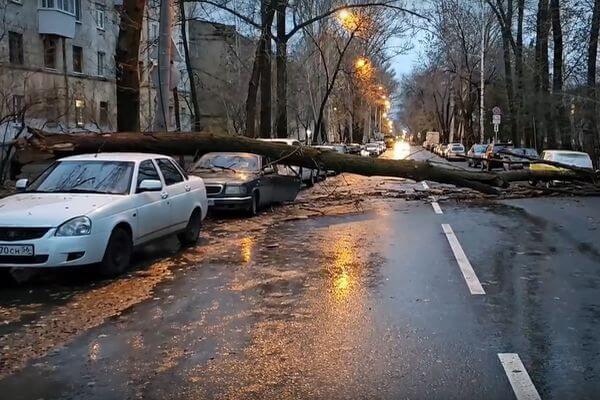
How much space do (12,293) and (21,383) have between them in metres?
3.36

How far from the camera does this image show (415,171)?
58.4ft

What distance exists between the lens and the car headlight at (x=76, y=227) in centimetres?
829

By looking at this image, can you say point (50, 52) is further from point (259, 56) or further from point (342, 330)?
point (342, 330)

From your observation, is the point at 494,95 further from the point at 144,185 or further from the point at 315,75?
the point at 144,185

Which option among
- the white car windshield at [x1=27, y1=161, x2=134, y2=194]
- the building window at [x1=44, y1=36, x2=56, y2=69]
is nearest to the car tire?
the white car windshield at [x1=27, y1=161, x2=134, y2=194]

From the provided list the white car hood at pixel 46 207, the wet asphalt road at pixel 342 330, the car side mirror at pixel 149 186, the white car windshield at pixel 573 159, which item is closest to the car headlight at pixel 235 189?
the wet asphalt road at pixel 342 330

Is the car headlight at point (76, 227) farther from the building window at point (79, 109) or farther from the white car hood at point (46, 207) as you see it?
the building window at point (79, 109)

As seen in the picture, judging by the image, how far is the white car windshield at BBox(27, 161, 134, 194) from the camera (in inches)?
381

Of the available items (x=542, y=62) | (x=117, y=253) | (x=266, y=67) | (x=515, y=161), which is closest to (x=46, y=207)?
(x=117, y=253)

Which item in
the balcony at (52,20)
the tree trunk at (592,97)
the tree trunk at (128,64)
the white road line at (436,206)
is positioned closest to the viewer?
the tree trunk at (128,64)

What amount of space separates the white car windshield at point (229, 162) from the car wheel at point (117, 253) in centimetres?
743

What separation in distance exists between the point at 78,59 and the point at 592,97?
2975 centimetres

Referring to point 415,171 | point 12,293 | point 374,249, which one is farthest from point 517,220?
point 12,293

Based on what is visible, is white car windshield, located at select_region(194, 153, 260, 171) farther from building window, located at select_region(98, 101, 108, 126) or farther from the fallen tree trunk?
building window, located at select_region(98, 101, 108, 126)
